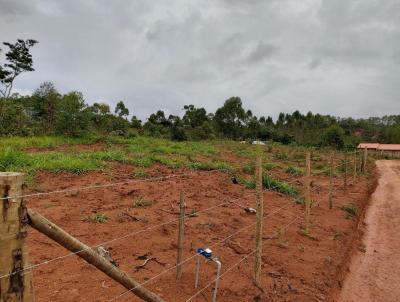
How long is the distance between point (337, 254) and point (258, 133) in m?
49.8

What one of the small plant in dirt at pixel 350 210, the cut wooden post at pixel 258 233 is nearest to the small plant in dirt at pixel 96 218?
the cut wooden post at pixel 258 233

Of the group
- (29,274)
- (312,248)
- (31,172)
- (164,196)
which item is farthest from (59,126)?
(29,274)

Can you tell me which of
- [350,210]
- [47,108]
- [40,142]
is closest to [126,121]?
[47,108]

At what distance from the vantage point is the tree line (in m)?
18.1

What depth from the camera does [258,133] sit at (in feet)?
182

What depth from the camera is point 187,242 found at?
569cm

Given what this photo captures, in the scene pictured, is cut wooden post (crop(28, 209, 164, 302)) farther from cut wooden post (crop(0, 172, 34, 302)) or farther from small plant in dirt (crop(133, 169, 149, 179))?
small plant in dirt (crop(133, 169, 149, 179))

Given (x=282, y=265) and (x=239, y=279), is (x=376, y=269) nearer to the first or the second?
(x=282, y=265)

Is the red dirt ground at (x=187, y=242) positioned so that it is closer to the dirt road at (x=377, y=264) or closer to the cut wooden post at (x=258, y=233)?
the cut wooden post at (x=258, y=233)

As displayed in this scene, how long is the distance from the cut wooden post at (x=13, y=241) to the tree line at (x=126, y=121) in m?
16.6

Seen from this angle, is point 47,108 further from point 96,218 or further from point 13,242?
point 13,242

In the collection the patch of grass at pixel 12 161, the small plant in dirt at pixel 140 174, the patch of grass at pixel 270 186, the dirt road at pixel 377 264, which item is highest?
the patch of grass at pixel 12 161

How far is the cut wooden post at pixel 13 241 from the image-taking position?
1604mm

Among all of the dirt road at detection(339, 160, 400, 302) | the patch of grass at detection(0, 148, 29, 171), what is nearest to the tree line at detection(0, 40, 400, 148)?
the patch of grass at detection(0, 148, 29, 171)
